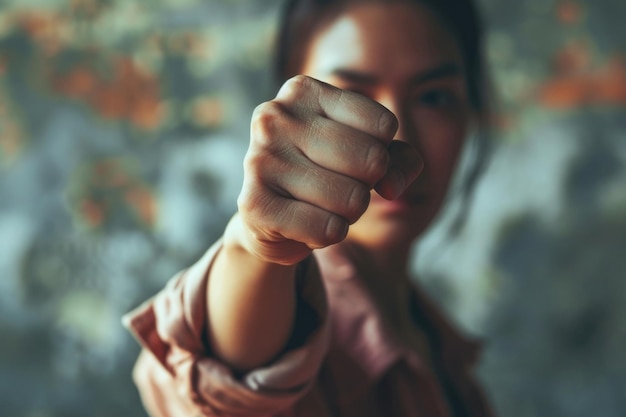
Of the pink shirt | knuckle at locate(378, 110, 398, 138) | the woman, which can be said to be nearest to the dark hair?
the woman

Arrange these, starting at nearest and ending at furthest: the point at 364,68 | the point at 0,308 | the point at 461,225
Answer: the point at 364,68 < the point at 0,308 < the point at 461,225

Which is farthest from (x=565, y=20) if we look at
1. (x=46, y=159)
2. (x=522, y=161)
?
(x=46, y=159)

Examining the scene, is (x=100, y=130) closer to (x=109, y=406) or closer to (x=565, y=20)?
(x=109, y=406)

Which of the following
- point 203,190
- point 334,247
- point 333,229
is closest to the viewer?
point 333,229

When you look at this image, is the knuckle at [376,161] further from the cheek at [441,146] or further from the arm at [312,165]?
the cheek at [441,146]

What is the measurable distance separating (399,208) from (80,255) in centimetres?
48

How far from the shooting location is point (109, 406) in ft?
2.74

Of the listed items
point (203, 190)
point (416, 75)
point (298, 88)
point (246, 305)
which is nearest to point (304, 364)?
point (246, 305)

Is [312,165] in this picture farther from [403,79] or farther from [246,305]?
[403,79]

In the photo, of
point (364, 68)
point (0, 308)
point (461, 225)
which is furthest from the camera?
point (461, 225)

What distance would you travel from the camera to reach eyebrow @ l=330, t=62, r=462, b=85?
493mm

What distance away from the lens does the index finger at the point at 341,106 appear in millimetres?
266

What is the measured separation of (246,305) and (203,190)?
559 mm

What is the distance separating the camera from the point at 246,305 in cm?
33
